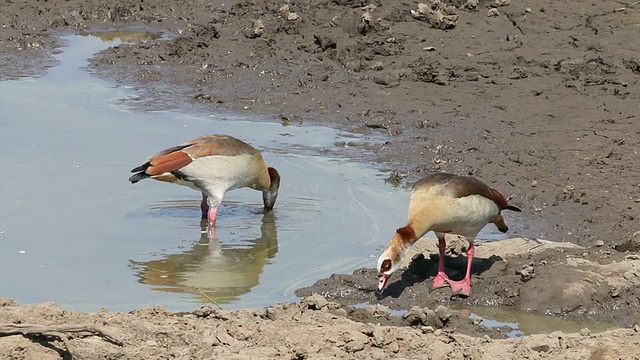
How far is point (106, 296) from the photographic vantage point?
9297 millimetres

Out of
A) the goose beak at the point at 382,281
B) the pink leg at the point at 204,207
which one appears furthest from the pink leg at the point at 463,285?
the pink leg at the point at 204,207

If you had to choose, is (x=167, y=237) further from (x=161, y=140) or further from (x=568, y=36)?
(x=568, y=36)

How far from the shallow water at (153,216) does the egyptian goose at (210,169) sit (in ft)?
0.94

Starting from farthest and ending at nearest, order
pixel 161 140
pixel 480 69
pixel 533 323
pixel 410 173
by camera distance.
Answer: pixel 480 69
pixel 161 140
pixel 410 173
pixel 533 323

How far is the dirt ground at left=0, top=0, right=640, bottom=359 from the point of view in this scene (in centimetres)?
730

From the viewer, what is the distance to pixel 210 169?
11.3 meters

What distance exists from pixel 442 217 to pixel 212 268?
6.81ft

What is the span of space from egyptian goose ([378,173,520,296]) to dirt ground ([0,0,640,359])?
22cm

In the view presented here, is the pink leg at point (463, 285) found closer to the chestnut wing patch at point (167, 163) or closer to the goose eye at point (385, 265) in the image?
the goose eye at point (385, 265)

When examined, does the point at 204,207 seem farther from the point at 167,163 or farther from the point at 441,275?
the point at 441,275

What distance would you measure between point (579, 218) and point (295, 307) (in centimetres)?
413

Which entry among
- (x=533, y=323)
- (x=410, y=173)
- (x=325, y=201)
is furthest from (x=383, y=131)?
(x=533, y=323)

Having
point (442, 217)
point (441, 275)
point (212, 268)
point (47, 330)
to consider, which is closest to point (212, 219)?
point (212, 268)

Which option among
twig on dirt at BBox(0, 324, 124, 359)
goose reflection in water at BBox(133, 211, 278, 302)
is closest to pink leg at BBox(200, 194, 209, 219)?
goose reflection in water at BBox(133, 211, 278, 302)
